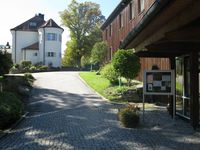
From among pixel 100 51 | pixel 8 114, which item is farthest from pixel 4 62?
pixel 100 51

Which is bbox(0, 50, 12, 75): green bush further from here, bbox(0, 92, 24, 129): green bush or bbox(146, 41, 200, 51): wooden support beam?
bbox(146, 41, 200, 51): wooden support beam

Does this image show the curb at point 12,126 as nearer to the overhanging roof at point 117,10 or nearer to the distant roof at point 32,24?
the overhanging roof at point 117,10

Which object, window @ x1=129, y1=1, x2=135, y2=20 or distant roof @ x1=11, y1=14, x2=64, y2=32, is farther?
distant roof @ x1=11, y1=14, x2=64, y2=32

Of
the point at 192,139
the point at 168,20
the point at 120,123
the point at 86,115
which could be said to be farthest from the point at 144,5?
the point at 168,20

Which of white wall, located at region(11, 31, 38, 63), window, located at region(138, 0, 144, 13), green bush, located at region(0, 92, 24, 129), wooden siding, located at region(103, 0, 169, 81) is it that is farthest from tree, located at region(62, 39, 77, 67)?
green bush, located at region(0, 92, 24, 129)

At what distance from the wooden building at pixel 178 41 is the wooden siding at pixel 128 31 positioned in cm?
140

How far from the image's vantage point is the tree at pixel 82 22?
240ft

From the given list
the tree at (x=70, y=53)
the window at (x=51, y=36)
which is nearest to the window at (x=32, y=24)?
the tree at (x=70, y=53)

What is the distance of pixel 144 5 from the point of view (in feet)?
96.8

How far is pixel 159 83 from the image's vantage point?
1547cm

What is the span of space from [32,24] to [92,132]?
2502 inches

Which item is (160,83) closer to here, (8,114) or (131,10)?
(8,114)

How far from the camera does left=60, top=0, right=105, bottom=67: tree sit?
73000mm

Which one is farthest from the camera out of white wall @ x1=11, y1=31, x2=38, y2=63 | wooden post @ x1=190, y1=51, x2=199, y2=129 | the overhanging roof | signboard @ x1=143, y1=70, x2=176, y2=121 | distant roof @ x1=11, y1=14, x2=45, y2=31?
distant roof @ x1=11, y1=14, x2=45, y2=31
